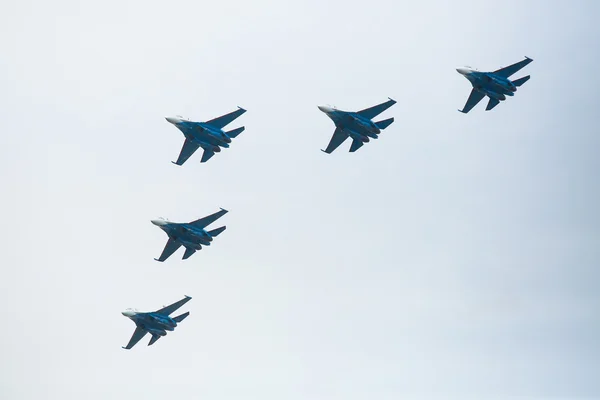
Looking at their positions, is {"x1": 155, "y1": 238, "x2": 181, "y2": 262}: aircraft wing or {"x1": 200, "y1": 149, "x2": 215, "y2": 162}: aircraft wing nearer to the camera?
{"x1": 200, "y1": 149, "x2": 215, "y2": 162}: aircraft wing

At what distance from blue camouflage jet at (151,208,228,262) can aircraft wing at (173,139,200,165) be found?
8.70 meters

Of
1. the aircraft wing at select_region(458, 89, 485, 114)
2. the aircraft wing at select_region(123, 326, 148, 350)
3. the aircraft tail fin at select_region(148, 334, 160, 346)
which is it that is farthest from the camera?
the aircraft wing at select_region(123, 326, 148, 350)

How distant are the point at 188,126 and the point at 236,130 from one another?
20.9ft

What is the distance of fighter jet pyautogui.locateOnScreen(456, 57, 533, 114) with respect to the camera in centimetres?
15200

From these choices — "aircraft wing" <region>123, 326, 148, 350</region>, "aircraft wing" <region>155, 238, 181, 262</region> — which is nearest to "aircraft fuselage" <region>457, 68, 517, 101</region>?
"aircraft wing" <region>155, 238, 181, 262</region>

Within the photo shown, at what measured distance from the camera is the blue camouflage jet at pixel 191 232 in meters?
154

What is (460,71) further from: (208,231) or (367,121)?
(208,231)

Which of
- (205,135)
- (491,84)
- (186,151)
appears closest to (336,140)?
(205,135)

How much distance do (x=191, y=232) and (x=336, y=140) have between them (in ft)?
75.4

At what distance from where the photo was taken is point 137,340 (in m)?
159

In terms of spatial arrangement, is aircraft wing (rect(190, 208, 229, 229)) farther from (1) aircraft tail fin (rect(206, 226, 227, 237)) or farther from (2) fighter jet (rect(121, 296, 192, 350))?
(2) fighter jet (rect(121, 296, 192, 350))

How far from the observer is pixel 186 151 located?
15775cm

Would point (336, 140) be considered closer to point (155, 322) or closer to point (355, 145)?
point (355, 145)

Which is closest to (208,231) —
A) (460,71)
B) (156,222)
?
(156,222)
